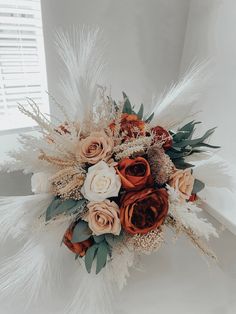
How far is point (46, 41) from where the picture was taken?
1.08m

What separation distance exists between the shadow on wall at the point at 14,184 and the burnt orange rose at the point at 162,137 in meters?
0.65

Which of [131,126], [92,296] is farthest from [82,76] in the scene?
[92,296]

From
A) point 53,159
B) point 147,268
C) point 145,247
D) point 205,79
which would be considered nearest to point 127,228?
point 145,247

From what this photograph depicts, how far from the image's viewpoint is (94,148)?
23.9 inches

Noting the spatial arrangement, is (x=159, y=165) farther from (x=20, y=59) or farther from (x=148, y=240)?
(x=20, y=59)

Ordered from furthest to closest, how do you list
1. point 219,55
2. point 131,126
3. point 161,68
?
point 161,68 → point 219,55 → point 131,126

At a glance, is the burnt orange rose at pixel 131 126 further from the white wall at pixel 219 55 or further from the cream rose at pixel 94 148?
the white wall at pixel 219 55

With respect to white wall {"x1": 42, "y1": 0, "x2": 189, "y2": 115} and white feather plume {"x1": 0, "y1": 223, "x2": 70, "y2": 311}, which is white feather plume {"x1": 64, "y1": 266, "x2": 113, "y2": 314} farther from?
white wall {"x1": 42, "y1": 0, "x2": 189, "y2": 115}

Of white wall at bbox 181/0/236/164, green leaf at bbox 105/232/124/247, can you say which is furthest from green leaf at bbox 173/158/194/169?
white wall at bbox 181/0/236/164

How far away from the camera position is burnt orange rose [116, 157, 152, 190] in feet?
1.90

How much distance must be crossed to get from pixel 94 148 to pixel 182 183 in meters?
0.23

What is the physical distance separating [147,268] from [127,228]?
0.37 metres

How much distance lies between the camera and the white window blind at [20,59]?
44.0 inches

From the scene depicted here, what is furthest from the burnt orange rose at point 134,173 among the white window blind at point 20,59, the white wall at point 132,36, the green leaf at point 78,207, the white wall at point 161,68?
the white window blind at point 20,59
